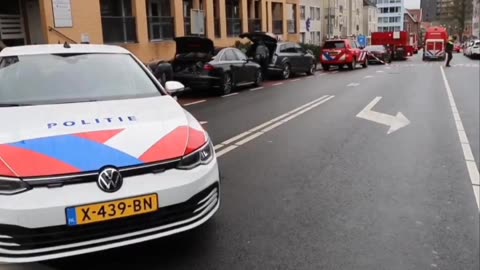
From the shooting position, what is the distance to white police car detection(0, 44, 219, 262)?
3.09 metres

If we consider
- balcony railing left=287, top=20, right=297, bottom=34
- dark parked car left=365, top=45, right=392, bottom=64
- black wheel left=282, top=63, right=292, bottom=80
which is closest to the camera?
black wheel left=282, top=63, right=292, bottom=80

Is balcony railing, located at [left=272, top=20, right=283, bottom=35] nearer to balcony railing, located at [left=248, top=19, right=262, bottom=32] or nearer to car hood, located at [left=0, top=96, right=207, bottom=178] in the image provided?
balcony railing, located at [left=248, top=19, right=262, bottom=32]

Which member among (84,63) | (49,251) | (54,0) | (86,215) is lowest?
(49,251)

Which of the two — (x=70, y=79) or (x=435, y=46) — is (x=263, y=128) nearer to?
(x=70, y=79)

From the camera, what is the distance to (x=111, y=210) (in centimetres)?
320

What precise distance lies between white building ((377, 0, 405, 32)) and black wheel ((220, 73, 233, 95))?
11855 centimetres

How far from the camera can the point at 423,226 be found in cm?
438

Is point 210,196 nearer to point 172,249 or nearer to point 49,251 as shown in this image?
point 172,249

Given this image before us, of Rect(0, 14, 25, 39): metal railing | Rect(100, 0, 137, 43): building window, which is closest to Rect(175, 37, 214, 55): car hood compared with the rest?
Rect(0, 14, 25, 39): metal railing

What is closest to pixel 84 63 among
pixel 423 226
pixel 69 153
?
pixel 69 153

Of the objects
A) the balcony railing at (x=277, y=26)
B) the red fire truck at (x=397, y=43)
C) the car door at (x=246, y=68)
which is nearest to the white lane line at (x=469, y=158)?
the car door at (x=246, y=68)

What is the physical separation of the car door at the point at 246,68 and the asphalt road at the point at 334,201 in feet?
22.8

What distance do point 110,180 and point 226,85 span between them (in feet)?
43.1

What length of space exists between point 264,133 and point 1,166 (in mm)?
6141
